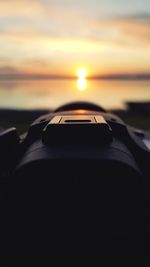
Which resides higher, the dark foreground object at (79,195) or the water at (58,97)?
the water at (58,97)

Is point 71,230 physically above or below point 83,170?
below

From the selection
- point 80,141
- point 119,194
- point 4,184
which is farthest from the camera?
point 4,184

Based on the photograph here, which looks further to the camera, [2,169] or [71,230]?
[2,169]

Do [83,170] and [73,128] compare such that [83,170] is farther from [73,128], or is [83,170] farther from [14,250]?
[14,250]

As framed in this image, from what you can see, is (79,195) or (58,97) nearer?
(79,195)

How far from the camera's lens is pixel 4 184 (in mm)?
3715

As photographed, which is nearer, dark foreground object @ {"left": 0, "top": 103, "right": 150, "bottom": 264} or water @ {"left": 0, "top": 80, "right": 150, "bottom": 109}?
dark foreground object @ {"left": 0, "top": 103, "right": 150, "bottom": 264}

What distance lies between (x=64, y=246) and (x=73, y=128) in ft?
2.64

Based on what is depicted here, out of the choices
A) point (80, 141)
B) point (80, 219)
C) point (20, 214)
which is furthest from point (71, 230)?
point (80, 141)

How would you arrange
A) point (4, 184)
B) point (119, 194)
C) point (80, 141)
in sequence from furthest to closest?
1. point (4, 184)
2. point (80, 141)
3. point (119, 194)

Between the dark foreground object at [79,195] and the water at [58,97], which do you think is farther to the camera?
the water at [58,97]

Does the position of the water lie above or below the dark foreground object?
above

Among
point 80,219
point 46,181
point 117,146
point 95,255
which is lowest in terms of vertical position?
point 95,255

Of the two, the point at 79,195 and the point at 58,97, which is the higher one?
the point at 58,97
